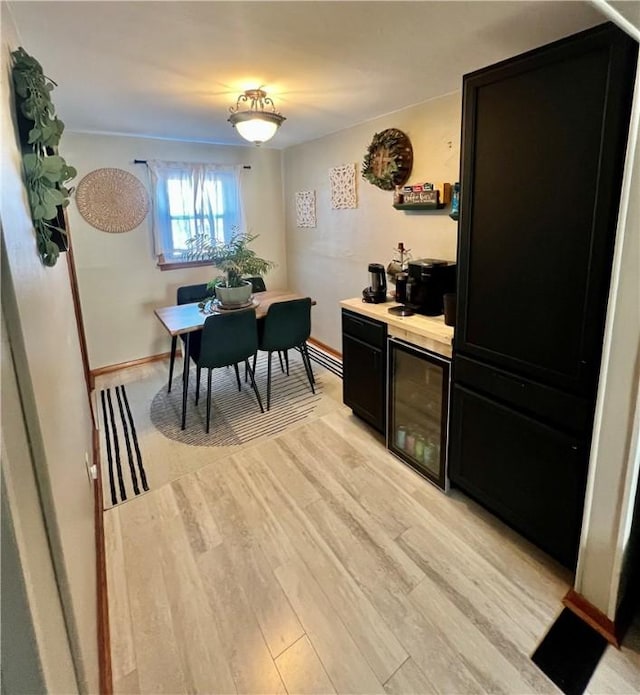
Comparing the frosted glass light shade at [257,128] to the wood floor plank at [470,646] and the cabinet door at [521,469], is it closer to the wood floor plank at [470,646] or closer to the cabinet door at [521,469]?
the cabinet door at [521,469]

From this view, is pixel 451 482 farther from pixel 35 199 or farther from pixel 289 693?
pixel 35 199

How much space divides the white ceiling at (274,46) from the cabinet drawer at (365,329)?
139 cm

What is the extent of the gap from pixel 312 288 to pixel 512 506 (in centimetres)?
324

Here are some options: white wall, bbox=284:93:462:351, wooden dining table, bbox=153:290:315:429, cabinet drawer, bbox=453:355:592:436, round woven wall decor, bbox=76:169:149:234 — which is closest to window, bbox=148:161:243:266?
round woven wall decor, bbox=76:169:149:234

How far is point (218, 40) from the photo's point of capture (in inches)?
66.5

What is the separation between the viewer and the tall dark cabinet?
4.33 ft

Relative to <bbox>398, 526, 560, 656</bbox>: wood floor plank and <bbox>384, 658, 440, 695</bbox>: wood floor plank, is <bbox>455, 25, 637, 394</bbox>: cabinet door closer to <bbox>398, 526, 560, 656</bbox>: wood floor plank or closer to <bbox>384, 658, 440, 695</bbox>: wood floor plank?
<bbox>398, 526, 560, 656</bbox>: wood floor plank

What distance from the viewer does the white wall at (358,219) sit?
2758mm

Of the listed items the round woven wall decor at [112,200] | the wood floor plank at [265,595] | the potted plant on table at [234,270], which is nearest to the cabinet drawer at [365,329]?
the potted plant on table at [234,270]

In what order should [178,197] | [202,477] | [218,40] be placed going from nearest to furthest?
[218,40], [202,477], [178,197]

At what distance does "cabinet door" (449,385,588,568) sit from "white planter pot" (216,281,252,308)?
1.87 meters

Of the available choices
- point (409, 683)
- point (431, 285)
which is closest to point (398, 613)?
point (409, 683)

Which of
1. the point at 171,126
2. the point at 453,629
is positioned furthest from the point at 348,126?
the point at 453,629

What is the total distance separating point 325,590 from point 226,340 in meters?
1.77
